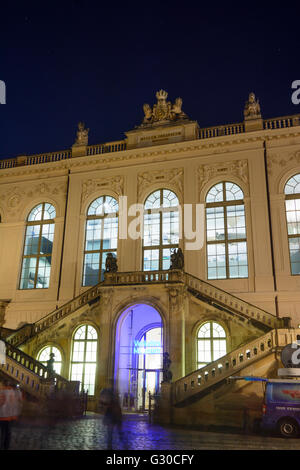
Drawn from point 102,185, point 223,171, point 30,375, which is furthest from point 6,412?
point 102,185

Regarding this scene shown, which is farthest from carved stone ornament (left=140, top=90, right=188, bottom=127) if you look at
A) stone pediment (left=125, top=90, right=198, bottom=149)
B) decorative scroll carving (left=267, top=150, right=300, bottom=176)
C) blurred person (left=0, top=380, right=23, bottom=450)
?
blurred person (left=0, top=380, right=23, bottom=450)

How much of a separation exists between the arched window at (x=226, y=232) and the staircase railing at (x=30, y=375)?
9.35 m

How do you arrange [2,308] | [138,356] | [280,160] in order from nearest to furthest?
[138,356] < [280,160] < [2,308]

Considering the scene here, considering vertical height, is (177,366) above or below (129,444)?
above

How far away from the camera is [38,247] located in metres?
26.5

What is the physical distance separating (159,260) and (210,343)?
18.2 feet

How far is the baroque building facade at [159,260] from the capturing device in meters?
18.7

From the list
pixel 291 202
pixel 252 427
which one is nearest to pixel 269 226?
pixel 291 202

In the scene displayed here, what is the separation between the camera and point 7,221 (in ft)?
90.7

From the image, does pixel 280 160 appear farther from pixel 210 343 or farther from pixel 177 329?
pixel 177 329

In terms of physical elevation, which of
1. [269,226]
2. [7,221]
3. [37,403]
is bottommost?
[37,403]

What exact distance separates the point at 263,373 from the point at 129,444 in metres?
7.76
